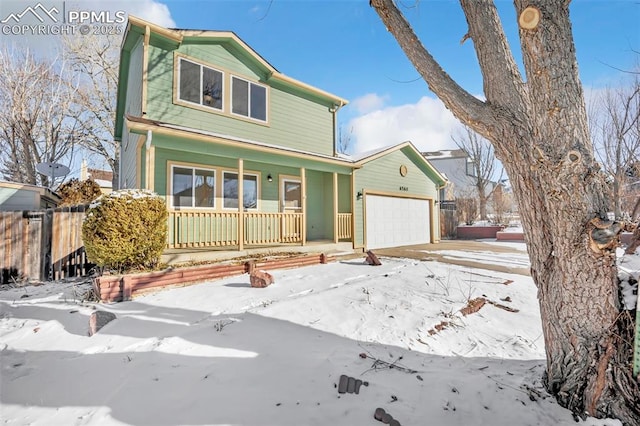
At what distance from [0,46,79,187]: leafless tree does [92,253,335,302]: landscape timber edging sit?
15.2m

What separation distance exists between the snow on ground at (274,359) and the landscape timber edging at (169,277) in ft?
0.85

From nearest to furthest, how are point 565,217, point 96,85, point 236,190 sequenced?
point 565,217 → point 236,190 → point 96,85

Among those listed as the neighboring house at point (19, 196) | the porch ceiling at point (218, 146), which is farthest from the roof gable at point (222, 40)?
the neighboring house at point (19, 196)

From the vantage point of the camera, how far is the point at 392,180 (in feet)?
40.1

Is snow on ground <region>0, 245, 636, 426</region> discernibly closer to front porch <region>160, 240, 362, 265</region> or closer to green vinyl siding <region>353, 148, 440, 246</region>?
front porch <region>160, 240, 362, 265</region>

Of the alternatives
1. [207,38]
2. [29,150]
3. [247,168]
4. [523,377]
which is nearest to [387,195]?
[247,168]

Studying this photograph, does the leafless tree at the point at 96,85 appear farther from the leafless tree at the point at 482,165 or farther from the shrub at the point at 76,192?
the leafless tree at the point at 482,165

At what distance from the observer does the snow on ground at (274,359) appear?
78.6 inches

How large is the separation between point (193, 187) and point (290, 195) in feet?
10.7

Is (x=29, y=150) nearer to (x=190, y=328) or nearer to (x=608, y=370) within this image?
(x=190, y=328)

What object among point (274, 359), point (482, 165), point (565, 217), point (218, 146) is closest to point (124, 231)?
point (218, 146)

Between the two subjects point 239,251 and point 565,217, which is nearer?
point 565,217

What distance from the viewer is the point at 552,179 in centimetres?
199

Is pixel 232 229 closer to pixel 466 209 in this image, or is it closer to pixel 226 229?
pixel 226 229
